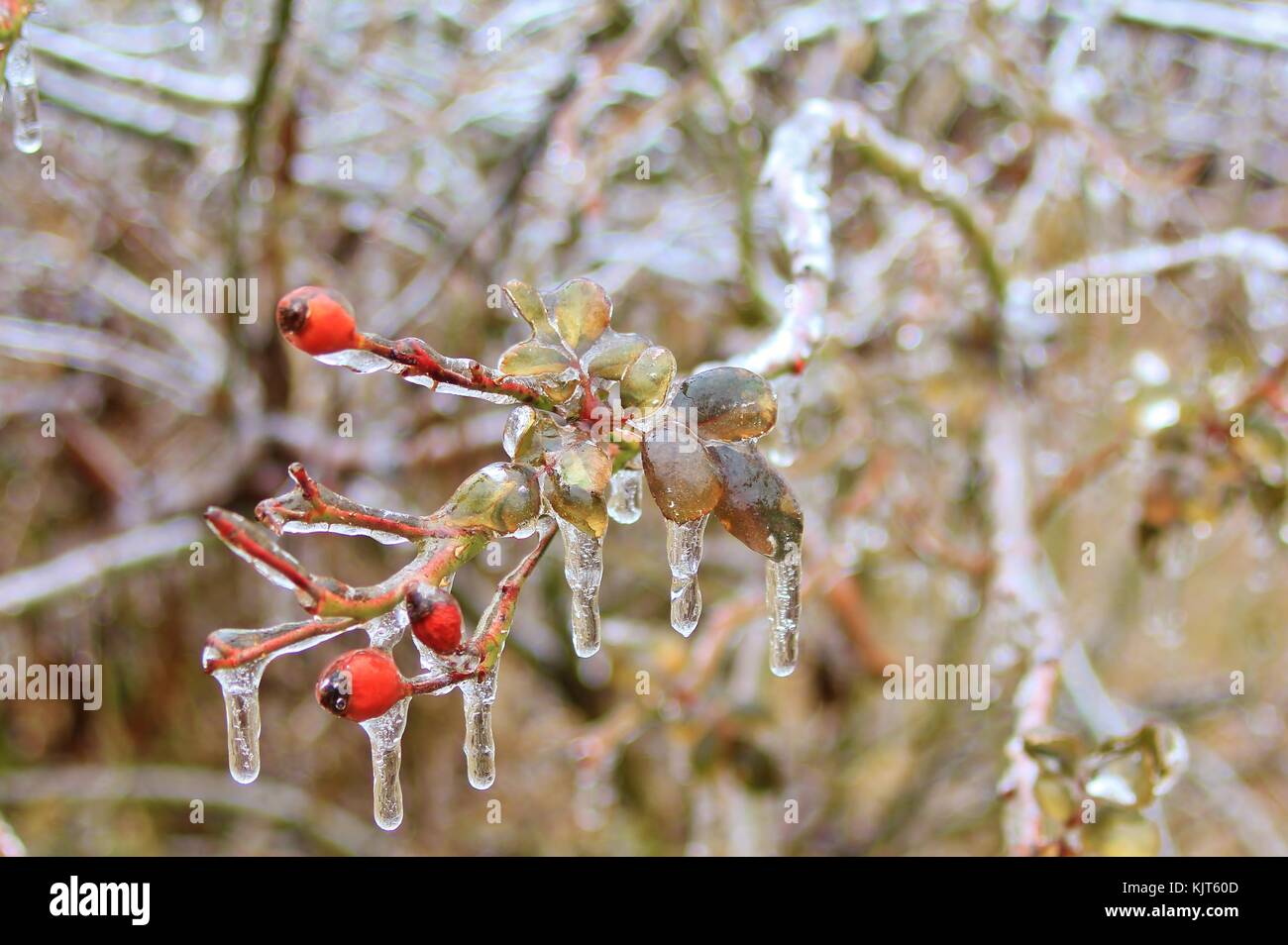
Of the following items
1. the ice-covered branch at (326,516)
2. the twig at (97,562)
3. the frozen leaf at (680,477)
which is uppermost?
the twig at (97,562)

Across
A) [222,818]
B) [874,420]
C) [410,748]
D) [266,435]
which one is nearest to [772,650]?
[874,420]

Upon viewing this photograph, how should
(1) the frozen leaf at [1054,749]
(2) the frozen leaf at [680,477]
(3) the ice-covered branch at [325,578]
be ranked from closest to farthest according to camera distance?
(3) the ice-covered branch at [325,578], (2) the frozen leaf at [680,477], (1) the frozen leaf at [1054,749]

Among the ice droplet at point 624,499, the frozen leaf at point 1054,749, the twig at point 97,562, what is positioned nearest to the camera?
the ice droplet at point 624,499

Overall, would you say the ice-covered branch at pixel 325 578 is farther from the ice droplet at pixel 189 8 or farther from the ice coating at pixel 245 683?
the ice droplet at pixel 189 8

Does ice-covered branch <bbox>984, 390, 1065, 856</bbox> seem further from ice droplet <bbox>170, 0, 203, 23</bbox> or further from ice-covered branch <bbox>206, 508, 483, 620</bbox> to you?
ice droplet <bbox>170, 0, 203, 23</bbox>

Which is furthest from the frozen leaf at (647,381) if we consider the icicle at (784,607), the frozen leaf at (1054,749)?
the frozen leaf at (1054,749)

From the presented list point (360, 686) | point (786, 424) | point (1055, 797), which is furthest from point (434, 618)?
point (1055, 797)

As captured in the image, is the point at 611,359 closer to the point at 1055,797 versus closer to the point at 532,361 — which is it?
the point at 532,361
